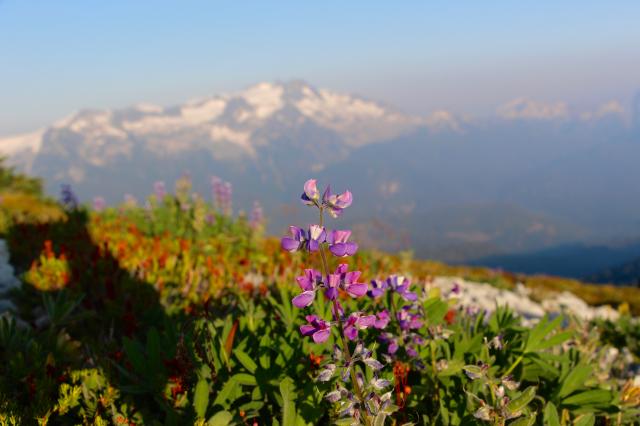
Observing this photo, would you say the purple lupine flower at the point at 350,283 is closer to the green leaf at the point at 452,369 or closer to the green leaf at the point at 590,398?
the green leaf at the point at 452,369

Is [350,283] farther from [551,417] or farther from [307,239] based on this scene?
[551,417]

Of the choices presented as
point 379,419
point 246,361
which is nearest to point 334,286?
point 379,419

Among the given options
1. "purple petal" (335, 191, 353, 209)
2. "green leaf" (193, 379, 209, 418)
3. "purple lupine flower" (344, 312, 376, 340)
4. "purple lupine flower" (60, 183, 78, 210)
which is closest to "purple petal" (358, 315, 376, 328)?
"purple lupine flower" (344, 312, 376, 340)

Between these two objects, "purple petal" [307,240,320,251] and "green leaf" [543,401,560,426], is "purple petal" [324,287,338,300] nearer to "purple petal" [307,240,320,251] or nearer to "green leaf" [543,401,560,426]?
"purple petal" [307,240,320,251]

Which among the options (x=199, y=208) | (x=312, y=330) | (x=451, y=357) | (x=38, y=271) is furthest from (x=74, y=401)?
(x=199, y=208)

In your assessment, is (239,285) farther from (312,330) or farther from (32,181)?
(32,181)
